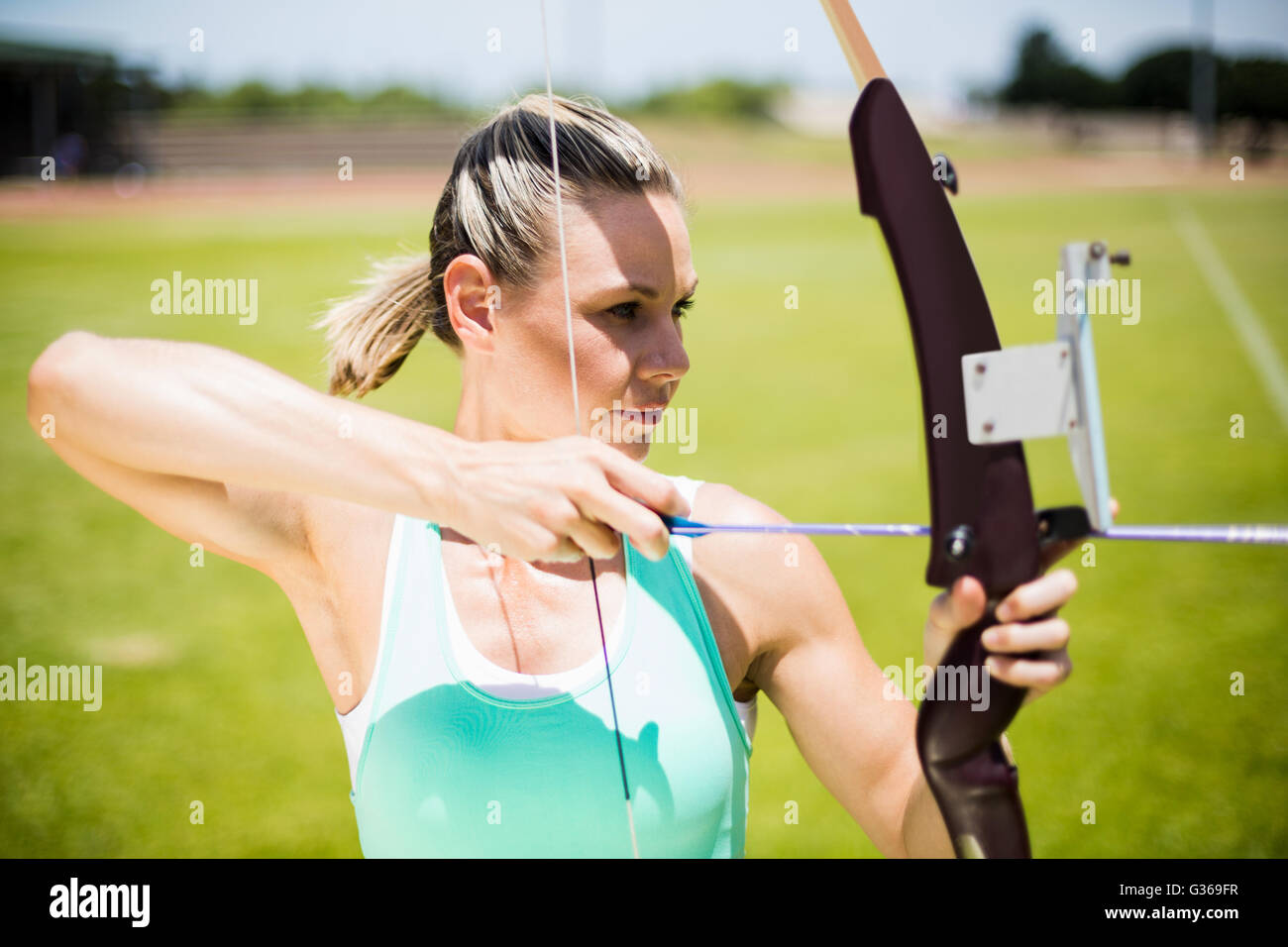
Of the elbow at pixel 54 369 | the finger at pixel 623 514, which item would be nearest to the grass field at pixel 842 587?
the finger at pixel 623 514

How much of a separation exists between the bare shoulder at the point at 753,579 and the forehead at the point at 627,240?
332mm

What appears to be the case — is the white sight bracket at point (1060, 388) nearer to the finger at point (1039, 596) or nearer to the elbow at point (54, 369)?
the finger at point (1039, 596)

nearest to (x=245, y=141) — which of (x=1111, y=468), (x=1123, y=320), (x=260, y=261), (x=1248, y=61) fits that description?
(x=260, y=261)

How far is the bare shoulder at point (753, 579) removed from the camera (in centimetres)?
150

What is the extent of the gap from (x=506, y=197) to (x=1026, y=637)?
100 cm

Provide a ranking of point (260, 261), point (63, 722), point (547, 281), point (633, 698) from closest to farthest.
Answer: point (633, 698)
point (547, 281)
point (63, 722)
point (260, 261)

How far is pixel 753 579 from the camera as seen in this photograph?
1.52 metres

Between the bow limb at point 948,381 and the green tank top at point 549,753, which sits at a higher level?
the bow limb at point 948,381

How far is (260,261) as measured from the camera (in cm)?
1842

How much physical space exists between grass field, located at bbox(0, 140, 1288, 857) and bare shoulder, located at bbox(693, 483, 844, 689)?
0.26 m

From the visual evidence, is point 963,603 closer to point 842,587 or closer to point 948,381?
point 948,381

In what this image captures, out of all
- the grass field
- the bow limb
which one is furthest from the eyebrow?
the grass field

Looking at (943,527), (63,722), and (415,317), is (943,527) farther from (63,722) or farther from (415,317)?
(63,722)

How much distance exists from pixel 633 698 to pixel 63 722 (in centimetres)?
421
